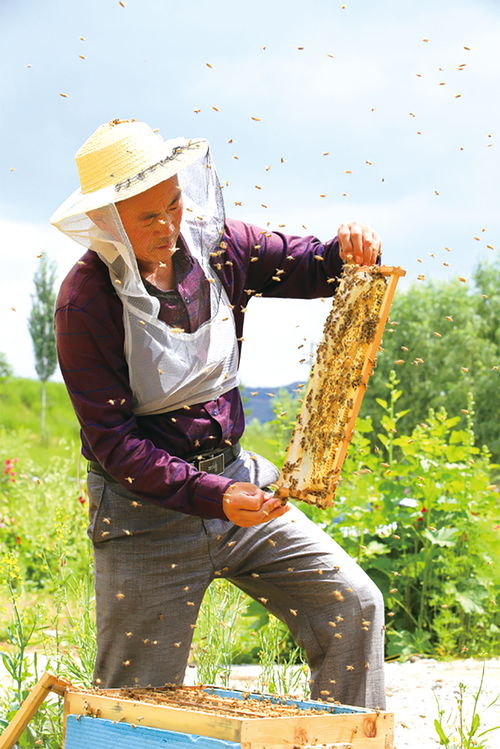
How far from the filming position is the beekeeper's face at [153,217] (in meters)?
2.86

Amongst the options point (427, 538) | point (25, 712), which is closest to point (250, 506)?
point (25, 712)

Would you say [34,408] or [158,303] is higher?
[34,408]

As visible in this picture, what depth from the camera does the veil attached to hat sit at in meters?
2.86

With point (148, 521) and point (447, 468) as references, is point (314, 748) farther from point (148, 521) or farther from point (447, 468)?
point (447, 468)

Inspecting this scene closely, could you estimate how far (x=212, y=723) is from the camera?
87.0 inches

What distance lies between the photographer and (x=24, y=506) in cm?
888

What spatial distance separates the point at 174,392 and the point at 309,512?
9.98ft

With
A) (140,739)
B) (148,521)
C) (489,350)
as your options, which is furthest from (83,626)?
(489,350)

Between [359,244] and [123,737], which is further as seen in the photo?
[359,244]

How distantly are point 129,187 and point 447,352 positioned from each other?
22.9 metres

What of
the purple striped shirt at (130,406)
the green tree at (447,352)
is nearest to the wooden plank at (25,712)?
the purple striped shirt at (130,406)

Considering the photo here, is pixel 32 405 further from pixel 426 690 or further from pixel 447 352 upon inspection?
pixel 426 690

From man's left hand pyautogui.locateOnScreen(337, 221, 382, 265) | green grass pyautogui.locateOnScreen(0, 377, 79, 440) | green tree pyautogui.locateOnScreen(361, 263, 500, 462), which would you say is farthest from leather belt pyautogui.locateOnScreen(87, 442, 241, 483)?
green grass pyautogui.locateOnScreen(0, 377, 79, 440)

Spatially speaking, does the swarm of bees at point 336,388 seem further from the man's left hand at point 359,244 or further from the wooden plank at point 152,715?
the wooden plank at point 152,715
